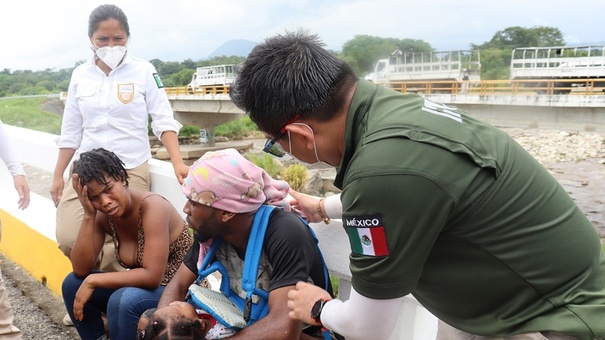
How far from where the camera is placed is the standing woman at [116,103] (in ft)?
11.0

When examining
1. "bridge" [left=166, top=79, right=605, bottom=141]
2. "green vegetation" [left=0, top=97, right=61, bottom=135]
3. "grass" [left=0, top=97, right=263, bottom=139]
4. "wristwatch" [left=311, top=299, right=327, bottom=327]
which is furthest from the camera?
"green vegetation" [left=0, top=97, right=61, bottom=135]

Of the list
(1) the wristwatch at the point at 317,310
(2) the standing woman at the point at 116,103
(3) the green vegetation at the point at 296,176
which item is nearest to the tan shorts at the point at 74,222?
(2) the standing woman at the point at 116,103

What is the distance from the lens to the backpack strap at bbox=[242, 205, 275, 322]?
2.05 m

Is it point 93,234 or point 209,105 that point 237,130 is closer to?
point 209,105

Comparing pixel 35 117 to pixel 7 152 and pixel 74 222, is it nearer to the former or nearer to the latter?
pixel 7 152

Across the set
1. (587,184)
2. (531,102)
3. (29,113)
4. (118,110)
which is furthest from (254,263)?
(29,113)

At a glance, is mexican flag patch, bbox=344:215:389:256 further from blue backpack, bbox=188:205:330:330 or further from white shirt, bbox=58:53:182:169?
white shirt, bbox=58:53:182:169

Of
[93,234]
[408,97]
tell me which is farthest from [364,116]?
[93,234]

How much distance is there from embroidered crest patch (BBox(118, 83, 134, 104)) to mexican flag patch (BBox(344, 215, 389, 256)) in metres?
2.42

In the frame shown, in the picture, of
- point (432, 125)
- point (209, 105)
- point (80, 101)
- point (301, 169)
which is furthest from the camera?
point (209, 105)

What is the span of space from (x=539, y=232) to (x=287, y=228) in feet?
3.20

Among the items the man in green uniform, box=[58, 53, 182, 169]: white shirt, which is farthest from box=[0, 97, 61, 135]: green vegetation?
the man in green uniform

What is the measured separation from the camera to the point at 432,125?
1.28 metres

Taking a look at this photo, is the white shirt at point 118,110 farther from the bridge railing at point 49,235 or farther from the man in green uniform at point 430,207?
the man in green uniform at point 430,207
